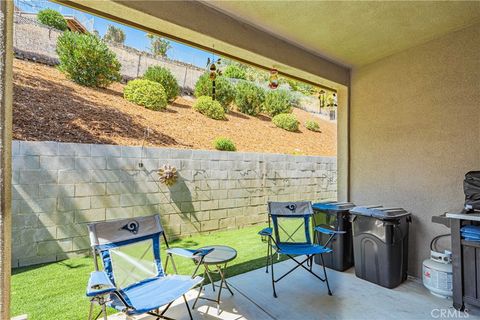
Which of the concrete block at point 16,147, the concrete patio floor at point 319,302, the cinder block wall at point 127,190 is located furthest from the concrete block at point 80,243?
the concrete patio floor at point 319,302

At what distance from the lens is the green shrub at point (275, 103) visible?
938cm

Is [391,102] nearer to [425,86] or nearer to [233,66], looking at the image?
[425,86]

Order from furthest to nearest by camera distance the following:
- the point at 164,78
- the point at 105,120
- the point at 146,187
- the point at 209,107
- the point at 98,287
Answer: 1. the point at 209,107
2. the point at 164,78
3. the point at 105,120
4. the point at 146,187
5. the point at 98,287

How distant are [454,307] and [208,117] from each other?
21.5ft

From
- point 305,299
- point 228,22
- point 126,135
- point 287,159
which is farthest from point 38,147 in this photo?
point 287,159

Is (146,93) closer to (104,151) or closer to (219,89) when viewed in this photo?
(219,89)

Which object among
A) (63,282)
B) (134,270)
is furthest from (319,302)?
(63,282)

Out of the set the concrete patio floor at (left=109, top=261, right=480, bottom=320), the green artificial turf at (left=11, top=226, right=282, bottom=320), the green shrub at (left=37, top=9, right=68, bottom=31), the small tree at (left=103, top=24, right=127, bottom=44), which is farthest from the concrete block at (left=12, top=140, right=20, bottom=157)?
the small tree at (left=103, top=24, right=127, bottom=44)

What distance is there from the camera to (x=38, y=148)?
3234 mm

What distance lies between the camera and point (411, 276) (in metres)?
3.00

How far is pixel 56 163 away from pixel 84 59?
11.9 ft

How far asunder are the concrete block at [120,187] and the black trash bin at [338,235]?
272 centimetres

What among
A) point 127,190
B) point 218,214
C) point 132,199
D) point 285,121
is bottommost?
point 218,214

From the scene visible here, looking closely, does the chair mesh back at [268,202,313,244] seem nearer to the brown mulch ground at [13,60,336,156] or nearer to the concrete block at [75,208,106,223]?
the concrete block at [75,208,106,223]
